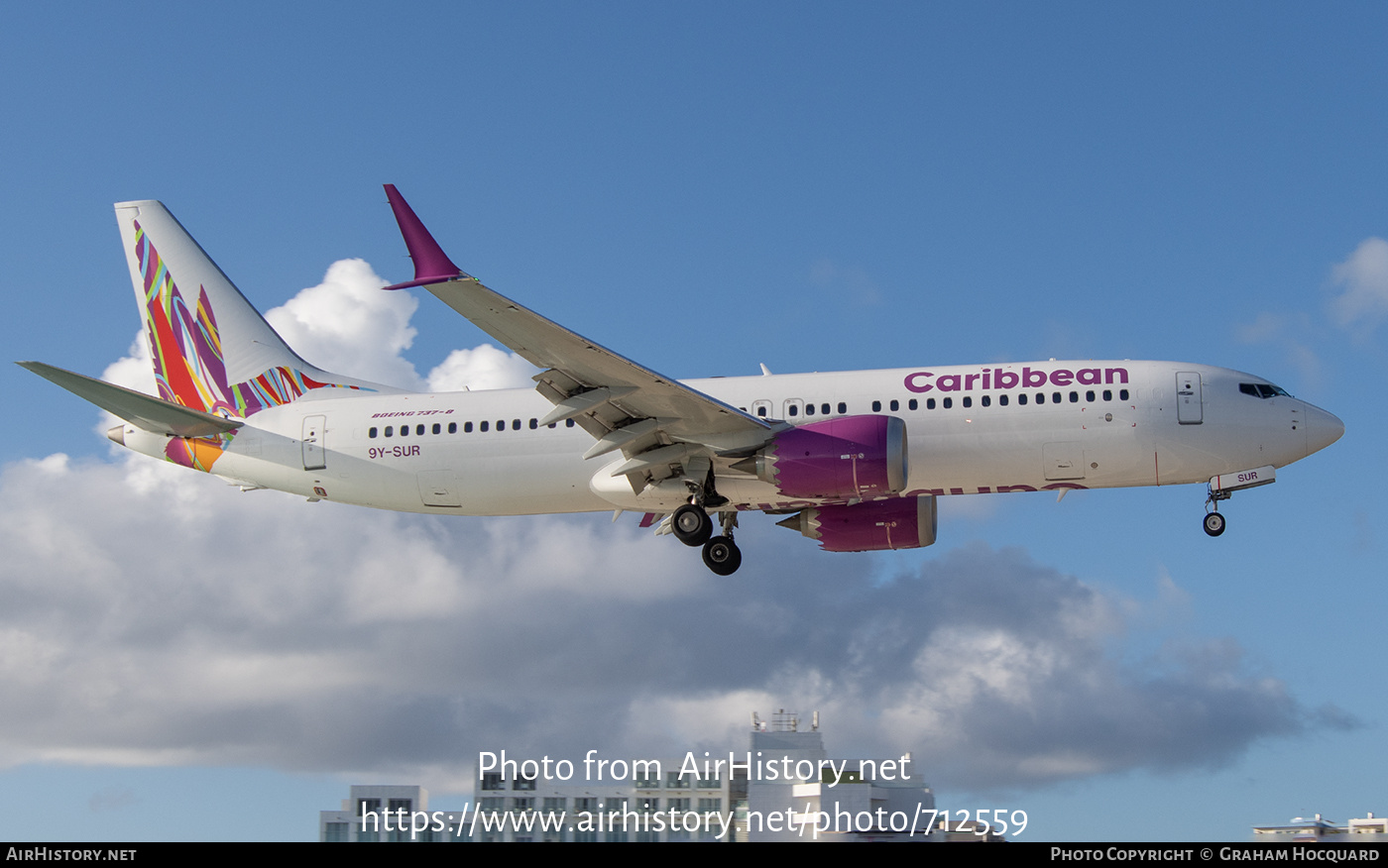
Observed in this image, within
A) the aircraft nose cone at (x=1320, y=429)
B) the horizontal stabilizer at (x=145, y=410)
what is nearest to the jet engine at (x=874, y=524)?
the aircraft nose cone at (x=1320, y=429)

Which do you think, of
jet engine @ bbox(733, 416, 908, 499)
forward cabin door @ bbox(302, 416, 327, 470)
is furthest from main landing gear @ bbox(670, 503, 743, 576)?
forward cabin door @ bbox(302, 416, 327, 470)

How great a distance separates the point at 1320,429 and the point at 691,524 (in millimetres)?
14881

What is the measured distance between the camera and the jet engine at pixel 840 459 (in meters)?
28.3

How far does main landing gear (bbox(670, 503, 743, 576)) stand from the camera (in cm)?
3105

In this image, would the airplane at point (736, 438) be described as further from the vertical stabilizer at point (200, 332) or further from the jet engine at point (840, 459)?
the vertical stabilizer at point (200, 332)

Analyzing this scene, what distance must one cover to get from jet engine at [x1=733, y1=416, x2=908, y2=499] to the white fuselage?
4.44 ft

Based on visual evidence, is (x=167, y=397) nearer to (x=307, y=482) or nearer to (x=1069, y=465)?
(x=307, y=482)

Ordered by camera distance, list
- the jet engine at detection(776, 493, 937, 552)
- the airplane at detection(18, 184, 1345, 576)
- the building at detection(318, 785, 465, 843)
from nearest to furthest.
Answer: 1. the airplane at detection(18, 184, 1345, 576)
2. the jet engine at detection(776, 493, 937, 552)
3. the building at detection(318, 785, 465, 843)

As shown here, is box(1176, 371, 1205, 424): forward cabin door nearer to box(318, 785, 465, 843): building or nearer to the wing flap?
the wing flap

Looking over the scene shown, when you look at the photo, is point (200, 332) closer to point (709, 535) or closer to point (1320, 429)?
point (709, 535)

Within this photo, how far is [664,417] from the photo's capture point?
30.0 meters

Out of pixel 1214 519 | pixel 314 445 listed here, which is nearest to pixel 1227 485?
pixel 1214 519

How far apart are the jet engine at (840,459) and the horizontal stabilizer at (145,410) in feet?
50.2
